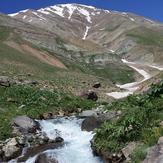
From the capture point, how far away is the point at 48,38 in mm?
133625

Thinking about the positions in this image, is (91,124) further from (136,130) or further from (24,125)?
(136,130)

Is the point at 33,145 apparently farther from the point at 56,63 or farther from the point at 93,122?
the point at 56,63

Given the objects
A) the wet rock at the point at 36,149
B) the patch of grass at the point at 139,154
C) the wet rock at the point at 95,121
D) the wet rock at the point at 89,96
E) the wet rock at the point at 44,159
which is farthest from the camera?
the wet rock at the point at 89,96

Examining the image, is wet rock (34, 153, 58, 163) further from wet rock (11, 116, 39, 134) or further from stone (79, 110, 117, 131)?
wet rock (11, 116, 39, 134)

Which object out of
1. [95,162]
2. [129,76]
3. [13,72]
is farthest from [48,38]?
[95,162]

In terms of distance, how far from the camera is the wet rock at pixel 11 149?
28.7m

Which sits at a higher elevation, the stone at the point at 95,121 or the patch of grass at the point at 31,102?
the stone at the point at 95,121

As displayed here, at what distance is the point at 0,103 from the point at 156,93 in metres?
19.1

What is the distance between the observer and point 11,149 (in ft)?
95.6

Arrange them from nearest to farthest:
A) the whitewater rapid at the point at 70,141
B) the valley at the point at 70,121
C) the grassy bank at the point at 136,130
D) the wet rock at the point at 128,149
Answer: the grassy bank at the point at 136,130 < the wet rock at the point at 128,149 < the valley at the point at 70,121 < the whitewater rapid at the point at 70,141

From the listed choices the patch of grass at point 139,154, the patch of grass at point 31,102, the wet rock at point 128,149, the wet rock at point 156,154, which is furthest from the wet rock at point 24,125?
the wet rock at point 156,154

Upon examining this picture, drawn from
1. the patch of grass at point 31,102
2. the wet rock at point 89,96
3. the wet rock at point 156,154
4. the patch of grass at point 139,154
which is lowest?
the wet rock at point 89,96

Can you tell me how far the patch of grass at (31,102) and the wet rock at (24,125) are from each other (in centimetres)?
167

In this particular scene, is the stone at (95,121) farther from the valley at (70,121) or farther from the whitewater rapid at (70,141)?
the whitewater rapid at (70,141)
